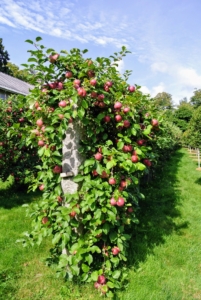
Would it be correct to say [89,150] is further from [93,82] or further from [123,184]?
[93,82]

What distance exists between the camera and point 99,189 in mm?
2012

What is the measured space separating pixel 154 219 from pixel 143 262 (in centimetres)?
142

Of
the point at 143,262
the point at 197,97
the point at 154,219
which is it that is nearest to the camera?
the point at 143,262

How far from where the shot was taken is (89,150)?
220 centimetres

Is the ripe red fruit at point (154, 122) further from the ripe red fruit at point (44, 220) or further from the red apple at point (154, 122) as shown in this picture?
the ripe red fruit at point (44, 220)

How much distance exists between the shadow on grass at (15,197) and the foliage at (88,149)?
97.9 inches

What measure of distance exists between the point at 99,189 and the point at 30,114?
0.95 meters

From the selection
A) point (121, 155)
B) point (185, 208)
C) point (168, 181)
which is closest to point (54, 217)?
point (121, 155)

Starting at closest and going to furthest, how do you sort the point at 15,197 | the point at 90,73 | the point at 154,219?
the point at 90,73
the point at 154,219
the point at 15,197

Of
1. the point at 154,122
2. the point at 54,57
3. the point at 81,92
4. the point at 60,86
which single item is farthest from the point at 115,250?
the point at 54,57

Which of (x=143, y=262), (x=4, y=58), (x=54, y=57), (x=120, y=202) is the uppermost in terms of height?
(x=4, y=58)

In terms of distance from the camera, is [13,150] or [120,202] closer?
[120,202]

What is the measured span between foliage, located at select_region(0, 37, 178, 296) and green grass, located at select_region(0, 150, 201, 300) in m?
0.20

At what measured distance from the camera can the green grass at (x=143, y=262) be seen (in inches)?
85.7
